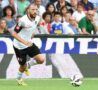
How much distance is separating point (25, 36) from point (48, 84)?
1.36 m

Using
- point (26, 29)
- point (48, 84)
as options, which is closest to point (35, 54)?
point (26, 29)

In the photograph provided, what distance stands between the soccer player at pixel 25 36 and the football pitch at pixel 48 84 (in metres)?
0.41

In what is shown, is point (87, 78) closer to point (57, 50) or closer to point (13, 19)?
point (57, 50)

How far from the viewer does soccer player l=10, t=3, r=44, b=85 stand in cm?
1043

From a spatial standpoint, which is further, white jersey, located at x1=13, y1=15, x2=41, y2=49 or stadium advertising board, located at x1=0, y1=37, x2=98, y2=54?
stadium advertising board, located at x1=0, y1=37, x2=98, y2=54

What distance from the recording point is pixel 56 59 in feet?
40.9

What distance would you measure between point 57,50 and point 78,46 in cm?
62

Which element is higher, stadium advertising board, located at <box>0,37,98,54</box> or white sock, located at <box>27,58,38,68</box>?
stadium advertising board, located at <box>0,37,98,54</box>

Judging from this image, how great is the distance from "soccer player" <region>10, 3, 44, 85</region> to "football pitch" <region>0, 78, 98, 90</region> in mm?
411

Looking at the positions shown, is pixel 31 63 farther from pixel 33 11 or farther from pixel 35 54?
pixel 33 11

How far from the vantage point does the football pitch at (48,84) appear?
9992mm

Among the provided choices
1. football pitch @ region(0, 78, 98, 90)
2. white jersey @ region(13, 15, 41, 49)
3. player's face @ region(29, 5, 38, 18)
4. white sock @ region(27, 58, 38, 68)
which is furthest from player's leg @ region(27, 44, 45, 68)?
player's face @ region(29, 5, 38, 18)

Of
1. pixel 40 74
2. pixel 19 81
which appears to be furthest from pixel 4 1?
pixel 19 81

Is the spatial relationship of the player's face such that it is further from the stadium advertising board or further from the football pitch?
the stadium advertising board
